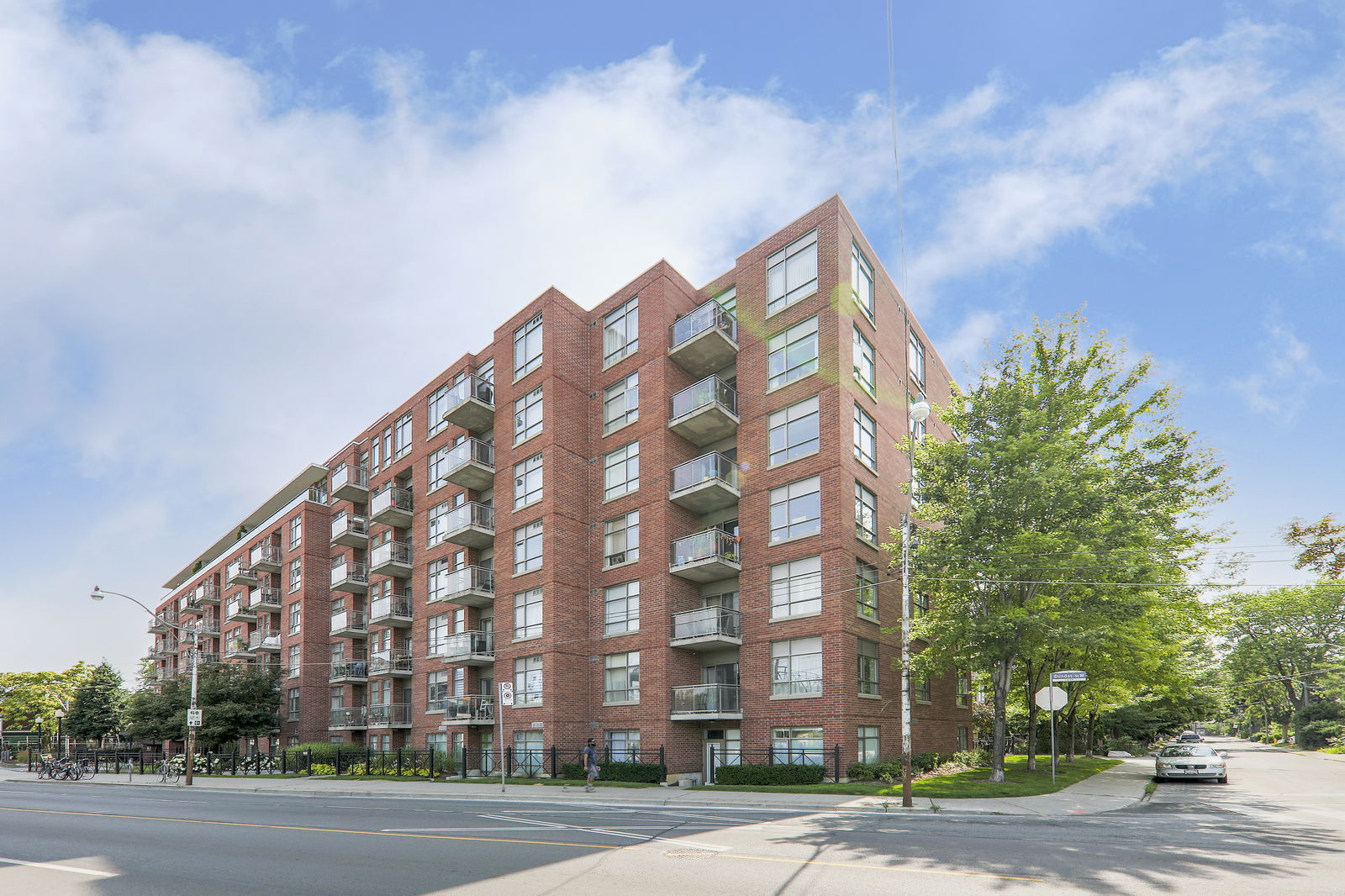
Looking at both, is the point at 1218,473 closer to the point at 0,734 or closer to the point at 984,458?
the point at 984,458

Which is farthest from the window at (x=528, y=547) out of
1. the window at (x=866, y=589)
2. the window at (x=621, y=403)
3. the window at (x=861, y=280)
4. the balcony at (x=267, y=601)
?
the balcony at (x=267, y=601)

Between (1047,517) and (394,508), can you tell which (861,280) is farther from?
(394,508)

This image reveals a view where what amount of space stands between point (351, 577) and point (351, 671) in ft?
17.7

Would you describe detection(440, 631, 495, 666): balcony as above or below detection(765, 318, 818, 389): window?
below

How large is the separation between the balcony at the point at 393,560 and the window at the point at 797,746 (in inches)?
992

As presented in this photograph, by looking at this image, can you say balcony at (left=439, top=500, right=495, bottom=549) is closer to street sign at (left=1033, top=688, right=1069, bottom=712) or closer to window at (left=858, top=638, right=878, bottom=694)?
window at (left=858, top=638, right=878, bottom=694)

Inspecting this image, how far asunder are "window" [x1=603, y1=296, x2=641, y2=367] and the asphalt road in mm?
19360

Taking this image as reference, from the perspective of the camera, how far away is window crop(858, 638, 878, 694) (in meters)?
28.2

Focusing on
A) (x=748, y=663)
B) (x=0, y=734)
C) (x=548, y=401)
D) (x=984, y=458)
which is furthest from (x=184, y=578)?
(x=984, y=458)

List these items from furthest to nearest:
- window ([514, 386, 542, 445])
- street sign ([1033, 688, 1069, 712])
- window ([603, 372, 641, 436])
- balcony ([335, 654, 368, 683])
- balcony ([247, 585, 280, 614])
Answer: balcony ([247, 585, 280, 614]) → balcony ([335, 654, 368, 683]) → window ([514, 386, 542, 445]) → window ([603, 372, 641, 436]) → street sign ([1033, 688, 1069, 712])

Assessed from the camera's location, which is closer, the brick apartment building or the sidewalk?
the sidewalk

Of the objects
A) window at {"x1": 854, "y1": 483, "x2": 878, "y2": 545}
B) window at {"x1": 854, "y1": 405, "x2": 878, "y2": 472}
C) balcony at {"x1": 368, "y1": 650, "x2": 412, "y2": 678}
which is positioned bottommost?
balcony at {"x1": 368, "y1": 650, "x2": 412, "y2": 678}

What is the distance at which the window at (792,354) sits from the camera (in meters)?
29.8

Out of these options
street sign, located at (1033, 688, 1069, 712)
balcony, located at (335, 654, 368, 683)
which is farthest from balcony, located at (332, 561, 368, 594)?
street sign, located at (1033, 688, 1069, 712)
